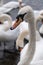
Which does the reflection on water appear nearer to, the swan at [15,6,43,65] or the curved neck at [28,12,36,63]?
the swan at [15,6,43,65]

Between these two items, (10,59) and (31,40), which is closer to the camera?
(31,40)

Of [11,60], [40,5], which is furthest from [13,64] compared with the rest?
[40,5]

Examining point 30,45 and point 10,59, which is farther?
point 10,59

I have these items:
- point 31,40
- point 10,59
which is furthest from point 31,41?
point 10,59

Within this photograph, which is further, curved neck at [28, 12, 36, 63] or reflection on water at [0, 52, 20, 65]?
reflection on water at [0, 52, 20, 65]

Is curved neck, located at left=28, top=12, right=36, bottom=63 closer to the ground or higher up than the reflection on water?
higher up

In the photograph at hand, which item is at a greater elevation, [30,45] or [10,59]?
[30,45]

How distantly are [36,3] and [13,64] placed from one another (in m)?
4.39

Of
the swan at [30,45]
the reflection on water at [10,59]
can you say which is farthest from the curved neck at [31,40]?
the reflection on water at [10,59]

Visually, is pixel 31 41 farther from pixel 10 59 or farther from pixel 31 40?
pixel 10 59

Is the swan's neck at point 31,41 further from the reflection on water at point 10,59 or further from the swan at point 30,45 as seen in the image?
the reflection on water at point 10,59

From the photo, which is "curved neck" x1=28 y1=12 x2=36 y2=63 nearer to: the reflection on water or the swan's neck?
the swan's neck

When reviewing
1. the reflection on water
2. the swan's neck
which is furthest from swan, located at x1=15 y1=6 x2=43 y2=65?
the reflection on water

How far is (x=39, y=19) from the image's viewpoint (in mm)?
3994
